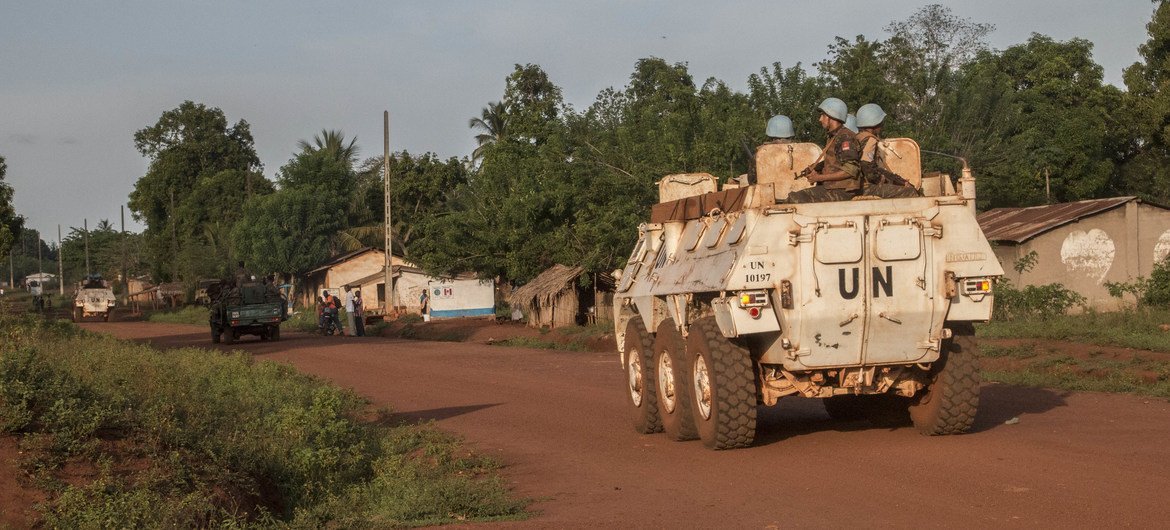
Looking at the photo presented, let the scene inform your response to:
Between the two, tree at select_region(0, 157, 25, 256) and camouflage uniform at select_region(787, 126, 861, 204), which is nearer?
camouflage uniform at select_region(787, 126, 861, 204)

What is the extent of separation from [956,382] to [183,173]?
81.8 m

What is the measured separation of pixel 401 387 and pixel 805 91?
1555 cm

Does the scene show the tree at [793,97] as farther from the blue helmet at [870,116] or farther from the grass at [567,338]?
the blue helmet at [870,116]

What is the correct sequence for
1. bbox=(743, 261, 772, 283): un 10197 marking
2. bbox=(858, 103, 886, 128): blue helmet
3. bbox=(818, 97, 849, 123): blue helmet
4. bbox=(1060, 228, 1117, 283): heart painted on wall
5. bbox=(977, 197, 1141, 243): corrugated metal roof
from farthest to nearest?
1. bbox=(1060, 228, 1117, 283): heart painted on wall
2. bbox=(977, 197, 1141, 243): corrugated metal roof
3. bbox=(858, 103, 886, 128): blue helmet
4. bbox=(818, 97, 849, 123): blue helmet
5. bbox=(743, 261, 772, 283): un 10197 marking

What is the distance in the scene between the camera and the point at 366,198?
70.4 m

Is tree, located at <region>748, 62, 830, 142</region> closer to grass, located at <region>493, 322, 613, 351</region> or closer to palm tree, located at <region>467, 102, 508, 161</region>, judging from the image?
grass, located at <region>493, 322, 613, 351</region>

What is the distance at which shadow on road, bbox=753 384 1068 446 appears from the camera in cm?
1131

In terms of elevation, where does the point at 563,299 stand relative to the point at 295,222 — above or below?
below

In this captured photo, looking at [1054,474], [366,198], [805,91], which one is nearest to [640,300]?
[1054,474]

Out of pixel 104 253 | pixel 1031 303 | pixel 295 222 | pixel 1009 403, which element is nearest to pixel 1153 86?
pixel 1031 303

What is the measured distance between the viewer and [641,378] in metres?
11.9

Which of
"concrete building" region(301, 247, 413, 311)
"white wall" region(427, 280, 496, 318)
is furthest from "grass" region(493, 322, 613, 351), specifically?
"concrete building" region(301, 247, 413, 311)

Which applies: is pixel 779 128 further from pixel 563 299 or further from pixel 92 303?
pixel 92 303

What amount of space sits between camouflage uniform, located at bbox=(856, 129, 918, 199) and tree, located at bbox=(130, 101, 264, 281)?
2887 inches
